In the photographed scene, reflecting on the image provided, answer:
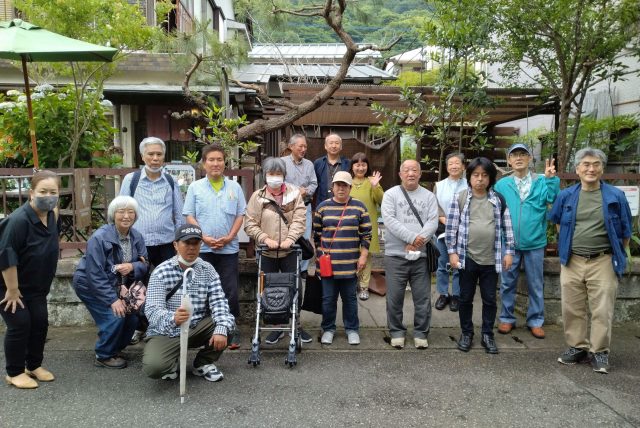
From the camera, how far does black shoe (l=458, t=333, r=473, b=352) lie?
5.00m

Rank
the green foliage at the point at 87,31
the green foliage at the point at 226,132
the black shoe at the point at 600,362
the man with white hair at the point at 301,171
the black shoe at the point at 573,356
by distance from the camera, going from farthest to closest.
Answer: the green foliage at the point at 87,31 < the green foliage at the point at 226,132 < the man with white hair at the point at 301,171 < the black shoe at the point at 573,356 < the black shoe at the point at 600,362

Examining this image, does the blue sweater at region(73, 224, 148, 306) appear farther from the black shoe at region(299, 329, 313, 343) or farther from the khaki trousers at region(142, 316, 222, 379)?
the black shoe at region(299, 329, 313, 343)

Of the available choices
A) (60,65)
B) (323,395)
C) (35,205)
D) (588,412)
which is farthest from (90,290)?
(60,65)

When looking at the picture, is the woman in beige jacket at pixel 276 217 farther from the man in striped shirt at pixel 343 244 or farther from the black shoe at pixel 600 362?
the black shoe at pixel 600 362

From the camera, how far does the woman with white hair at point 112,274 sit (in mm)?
4406

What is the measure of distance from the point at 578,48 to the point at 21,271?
23.8ft

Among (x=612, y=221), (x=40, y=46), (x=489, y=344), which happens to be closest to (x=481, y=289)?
(x=489, y=344)

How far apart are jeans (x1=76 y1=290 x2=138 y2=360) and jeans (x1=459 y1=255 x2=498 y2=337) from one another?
3.18 m

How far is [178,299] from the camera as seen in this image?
4234mm

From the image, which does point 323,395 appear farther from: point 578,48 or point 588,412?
point 578,48

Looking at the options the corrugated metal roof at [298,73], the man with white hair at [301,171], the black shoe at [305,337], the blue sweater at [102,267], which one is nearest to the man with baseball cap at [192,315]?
the blue sweater at [102,267]

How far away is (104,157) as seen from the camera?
7605mm

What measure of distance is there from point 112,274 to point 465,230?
3.36m

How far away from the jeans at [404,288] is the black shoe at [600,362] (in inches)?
60.1
